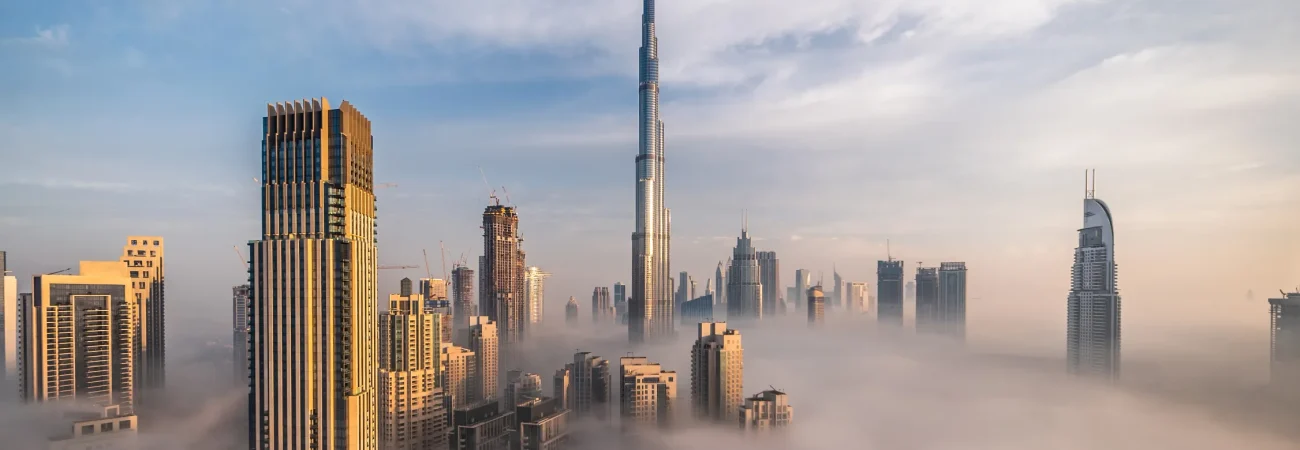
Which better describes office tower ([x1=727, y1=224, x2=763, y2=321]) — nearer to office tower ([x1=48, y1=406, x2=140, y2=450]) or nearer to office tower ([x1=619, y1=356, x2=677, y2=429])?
office tower ([x1=619, y1=356, x2=677, y2=429])

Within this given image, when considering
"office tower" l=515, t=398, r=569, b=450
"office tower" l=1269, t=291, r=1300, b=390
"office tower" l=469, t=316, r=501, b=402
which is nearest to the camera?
"office tower" l=1269, t=291, r=1300, b=390

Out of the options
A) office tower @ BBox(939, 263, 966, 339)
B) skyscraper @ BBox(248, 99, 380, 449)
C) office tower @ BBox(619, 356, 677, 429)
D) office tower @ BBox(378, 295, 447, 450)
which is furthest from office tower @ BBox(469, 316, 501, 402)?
office tower @ BBox(939, 263, 966, 339)

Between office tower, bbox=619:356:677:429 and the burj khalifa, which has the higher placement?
the burj khalifa

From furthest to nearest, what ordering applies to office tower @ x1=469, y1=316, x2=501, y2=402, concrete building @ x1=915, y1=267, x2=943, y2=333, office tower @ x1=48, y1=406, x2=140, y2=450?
1. concrete building @ x1=915, y1=267, x2=943, y2=333
2. office tower @ x1=469, y1=316, x2=501, y2=402
3. office tower @ x1=48, y1=406, x2=140, y2=450

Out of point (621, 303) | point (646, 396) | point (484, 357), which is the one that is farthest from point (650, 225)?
point (646, 396)

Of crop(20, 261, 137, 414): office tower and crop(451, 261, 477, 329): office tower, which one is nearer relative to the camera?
crop(20, 261, 137, 414): office tower

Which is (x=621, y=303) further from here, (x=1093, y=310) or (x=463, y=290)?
(x=1093, y=310)
